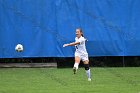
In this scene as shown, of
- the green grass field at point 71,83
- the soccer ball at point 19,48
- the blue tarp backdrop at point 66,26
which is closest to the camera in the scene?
the green grass field at point 71,83

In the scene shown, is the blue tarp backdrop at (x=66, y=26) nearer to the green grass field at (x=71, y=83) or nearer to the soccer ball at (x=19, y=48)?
the soccer ball at (x=19, y=48)

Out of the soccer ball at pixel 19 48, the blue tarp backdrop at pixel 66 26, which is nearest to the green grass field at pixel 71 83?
the soccer ball at pixel 19 48

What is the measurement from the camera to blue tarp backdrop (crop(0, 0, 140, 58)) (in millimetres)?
18656

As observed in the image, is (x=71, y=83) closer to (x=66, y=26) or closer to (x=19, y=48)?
(x=19, y=48)

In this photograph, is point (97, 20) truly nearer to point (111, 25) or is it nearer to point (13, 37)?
point (111, 25)

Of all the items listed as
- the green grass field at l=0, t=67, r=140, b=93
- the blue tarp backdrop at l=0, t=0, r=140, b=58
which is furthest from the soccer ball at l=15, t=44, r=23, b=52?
the green grass field at l=0, t=67, r=140, b=93

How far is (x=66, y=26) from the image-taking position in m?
18.8

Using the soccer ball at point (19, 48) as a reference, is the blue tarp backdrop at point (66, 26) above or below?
above

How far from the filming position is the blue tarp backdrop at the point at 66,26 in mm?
18656

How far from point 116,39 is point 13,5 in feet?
14.5

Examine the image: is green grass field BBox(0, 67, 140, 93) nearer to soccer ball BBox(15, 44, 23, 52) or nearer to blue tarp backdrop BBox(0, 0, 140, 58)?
soccer ball BBox(15, 44, 23, 52)

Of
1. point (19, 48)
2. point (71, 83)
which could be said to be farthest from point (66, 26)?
point (71, 83)

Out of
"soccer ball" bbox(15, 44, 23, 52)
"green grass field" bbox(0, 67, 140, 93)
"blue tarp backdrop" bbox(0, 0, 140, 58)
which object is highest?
"blue tarp backdrop" bbox(0, 0, 140, 58)

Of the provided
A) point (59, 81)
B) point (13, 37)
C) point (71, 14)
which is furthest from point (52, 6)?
point (59, 81)
